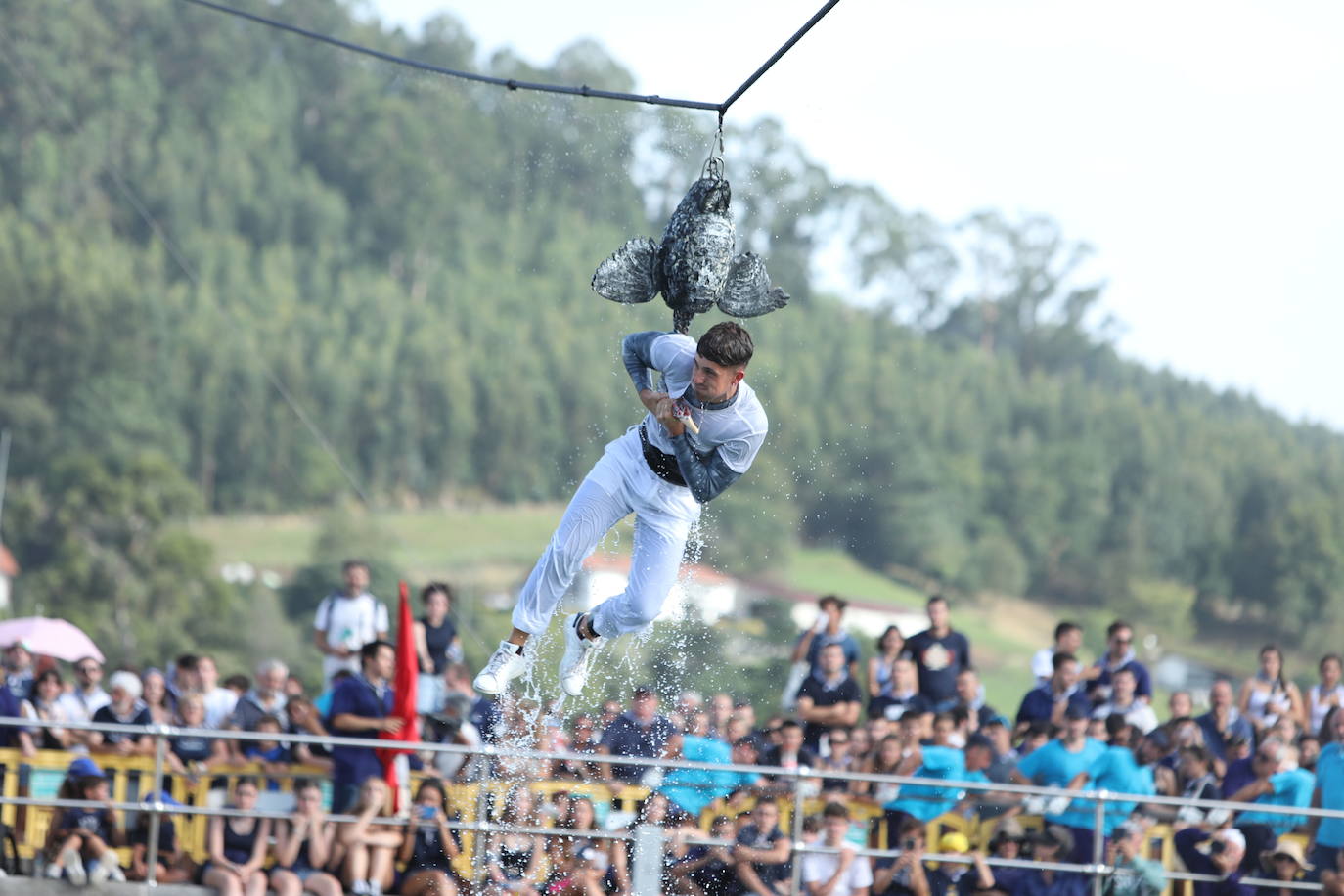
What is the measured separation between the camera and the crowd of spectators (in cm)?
912

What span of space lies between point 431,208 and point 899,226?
16772mm

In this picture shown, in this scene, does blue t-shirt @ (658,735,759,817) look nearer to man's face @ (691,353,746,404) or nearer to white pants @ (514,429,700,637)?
white pants @ (514,429,700,637)

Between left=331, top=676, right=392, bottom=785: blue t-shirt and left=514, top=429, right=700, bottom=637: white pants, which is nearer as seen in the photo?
left=514, top=429, right=700, bottom=637: white pants

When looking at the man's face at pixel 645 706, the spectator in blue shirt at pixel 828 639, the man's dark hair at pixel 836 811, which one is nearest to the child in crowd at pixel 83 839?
the man's face at pixel 645 706

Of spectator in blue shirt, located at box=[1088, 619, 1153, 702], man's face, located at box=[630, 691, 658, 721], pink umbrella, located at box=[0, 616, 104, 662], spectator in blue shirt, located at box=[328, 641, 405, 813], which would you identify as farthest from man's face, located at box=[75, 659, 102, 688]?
spectator in blue shirt, located at box=[1088, 619, 1153, 702]

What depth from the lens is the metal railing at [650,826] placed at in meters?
8.37

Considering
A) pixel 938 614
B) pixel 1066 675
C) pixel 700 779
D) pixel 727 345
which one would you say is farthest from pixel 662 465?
pixel 1066 675

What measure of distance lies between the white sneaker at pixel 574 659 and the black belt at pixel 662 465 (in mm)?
932

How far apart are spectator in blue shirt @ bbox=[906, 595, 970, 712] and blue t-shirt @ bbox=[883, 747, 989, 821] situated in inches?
25.1

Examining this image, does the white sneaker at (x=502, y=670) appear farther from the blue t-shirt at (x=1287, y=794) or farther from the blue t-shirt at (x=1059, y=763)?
the blue t-shirt at (x=1287, y=794)

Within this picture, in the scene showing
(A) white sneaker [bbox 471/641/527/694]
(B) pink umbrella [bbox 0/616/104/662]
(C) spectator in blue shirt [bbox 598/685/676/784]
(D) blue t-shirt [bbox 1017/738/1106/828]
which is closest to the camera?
(A) white sneaker [bbox 471/641/527/694]

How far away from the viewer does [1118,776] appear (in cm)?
943

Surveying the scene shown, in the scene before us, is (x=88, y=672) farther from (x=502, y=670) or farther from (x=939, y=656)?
(x=939, y=656)

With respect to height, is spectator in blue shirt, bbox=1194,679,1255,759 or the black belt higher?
the black belt
